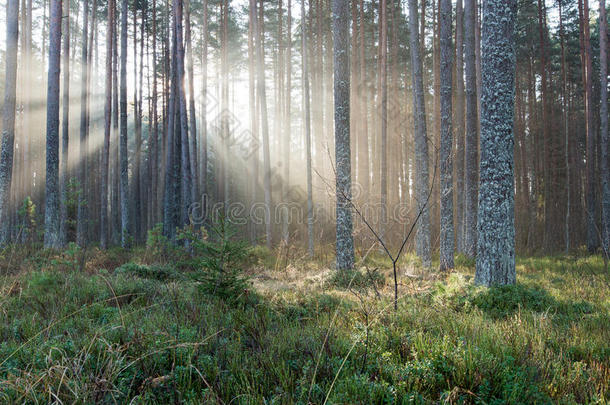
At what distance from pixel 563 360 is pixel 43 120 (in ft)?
103

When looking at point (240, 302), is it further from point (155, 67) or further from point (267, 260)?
point (155, 67)

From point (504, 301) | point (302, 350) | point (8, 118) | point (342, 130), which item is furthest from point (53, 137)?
point (504, 301)

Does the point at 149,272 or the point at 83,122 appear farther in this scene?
the point at 83,122

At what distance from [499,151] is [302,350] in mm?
4893

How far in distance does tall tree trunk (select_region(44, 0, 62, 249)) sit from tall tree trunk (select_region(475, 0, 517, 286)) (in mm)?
11778

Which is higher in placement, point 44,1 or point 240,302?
point 44,1

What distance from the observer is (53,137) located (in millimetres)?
10812

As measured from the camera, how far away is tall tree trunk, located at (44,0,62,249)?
10641mm

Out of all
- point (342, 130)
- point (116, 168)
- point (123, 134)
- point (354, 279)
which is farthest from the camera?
point (116, 168)

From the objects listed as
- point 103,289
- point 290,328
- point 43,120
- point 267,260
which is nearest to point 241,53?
point 43,120

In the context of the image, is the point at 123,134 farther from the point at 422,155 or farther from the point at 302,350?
the point at 302,350

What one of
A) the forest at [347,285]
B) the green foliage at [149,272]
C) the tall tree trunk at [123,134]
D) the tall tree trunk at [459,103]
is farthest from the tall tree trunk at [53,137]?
the tall tree trunk at [459,103]

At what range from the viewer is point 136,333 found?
121 inches

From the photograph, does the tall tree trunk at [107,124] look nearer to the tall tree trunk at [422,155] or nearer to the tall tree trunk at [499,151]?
the tall tree trunk at [422,155]
